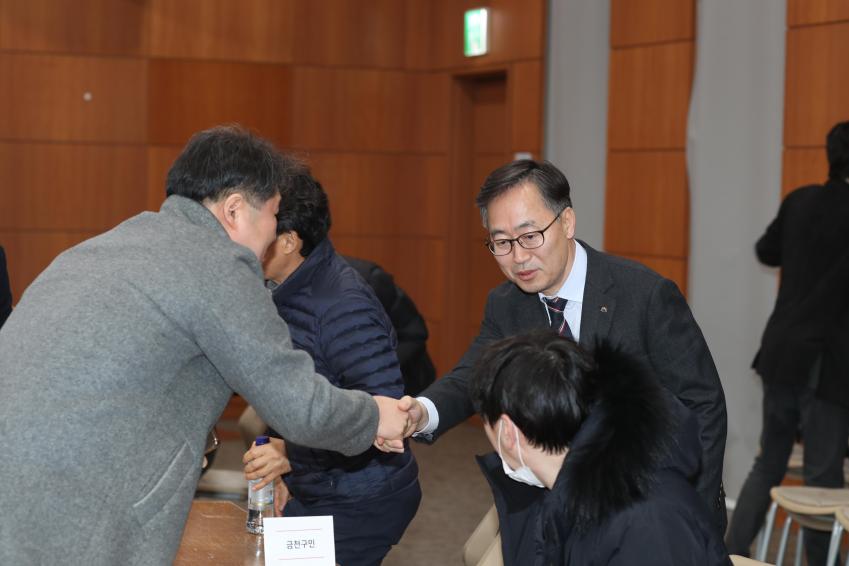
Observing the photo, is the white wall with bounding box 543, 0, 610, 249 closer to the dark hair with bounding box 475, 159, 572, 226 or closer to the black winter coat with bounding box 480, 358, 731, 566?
the dark hair with bounding box 475, 159, 572, 226

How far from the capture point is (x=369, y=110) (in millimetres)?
8555

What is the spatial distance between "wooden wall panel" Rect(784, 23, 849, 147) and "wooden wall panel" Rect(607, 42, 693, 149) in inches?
30.0

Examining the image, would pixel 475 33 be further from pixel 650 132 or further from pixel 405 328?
pixel 405 328

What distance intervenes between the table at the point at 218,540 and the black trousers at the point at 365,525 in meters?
0.18

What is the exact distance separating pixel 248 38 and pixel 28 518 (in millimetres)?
6895

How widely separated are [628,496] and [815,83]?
13.6ft

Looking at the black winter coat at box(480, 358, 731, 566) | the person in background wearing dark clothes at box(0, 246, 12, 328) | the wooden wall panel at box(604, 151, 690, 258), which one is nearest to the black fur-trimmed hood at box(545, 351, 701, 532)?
the black winter coat at box(480, 358, 731, 566)

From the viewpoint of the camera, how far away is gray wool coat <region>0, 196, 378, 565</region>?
5.63ft

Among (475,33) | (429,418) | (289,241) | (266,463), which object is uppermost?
(475,33)

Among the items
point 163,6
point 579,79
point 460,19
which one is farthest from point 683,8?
point 163,6

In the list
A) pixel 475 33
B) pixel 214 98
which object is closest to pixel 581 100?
pixel 475 33

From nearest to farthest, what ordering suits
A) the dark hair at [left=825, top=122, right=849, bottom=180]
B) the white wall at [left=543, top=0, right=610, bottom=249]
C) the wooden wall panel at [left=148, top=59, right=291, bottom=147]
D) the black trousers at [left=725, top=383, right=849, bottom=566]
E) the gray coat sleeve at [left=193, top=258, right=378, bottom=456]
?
1. the gray coat sleeve at [left=193, top=258, right=378, bottom=456]
2. the dark hair at [left=825, top=122, right=849, bottom=180]
3. the black trousers at [left=725, top=383, right=849, bottom=566]
4. the white wall at [left=543, top=0, right=610, bottom=249]
5. the wooden wall panel at [left=148, top=59, right=291, bottom=147]

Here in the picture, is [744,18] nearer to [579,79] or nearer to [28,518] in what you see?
[579,79]

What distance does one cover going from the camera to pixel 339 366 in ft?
8.27
